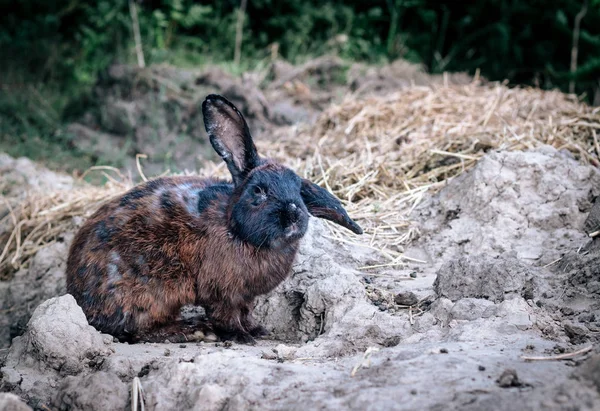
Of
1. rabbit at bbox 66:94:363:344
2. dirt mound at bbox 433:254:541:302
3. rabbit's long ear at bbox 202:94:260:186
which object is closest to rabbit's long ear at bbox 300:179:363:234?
rabbit at bbox 66:94:363:344

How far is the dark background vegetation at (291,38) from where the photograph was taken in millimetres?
10422

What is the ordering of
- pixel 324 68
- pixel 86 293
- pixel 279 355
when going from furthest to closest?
pixel 324 68
pixel 86 293
pixel 279 355

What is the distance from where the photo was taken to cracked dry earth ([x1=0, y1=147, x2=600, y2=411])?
3115 millimetres

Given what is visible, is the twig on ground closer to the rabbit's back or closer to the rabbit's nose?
the rabbit's nose

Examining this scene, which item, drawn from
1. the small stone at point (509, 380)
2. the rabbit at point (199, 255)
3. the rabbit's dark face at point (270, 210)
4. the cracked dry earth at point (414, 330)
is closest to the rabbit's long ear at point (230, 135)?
the rabbit at point (199, 255)

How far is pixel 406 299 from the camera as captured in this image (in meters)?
4.50

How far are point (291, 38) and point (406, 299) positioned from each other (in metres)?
7.46

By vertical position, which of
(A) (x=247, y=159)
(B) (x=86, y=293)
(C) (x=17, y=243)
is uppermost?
(A) (x=247, y=159)

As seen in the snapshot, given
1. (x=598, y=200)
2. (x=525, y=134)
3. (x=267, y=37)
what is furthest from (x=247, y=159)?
(x=267, y=37)

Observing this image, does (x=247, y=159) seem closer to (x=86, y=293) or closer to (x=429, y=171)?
(x=86, y=293)

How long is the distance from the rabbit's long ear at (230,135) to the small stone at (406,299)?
3.72 ft

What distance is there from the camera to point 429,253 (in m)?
5.29

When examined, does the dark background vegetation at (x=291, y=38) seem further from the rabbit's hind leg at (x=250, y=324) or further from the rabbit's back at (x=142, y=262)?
the rabbit's hind leg at (x=250, y=324)

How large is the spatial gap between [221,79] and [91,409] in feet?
21.6
